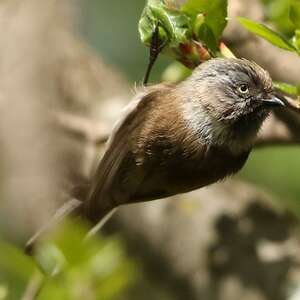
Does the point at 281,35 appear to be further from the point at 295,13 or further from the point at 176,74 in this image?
the point at 176,74

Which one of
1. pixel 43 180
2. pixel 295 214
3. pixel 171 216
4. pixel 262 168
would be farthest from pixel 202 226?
pixel 43 180

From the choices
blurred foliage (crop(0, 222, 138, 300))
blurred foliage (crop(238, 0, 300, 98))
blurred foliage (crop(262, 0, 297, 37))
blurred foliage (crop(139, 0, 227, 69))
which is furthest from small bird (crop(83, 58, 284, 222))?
blurred foliage (crop(0, 222, 138, 300))

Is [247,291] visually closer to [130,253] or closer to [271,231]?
[271,231]

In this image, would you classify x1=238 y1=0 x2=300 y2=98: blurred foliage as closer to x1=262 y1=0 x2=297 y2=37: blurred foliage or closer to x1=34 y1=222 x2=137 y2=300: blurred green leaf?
x1=262 y1=0 x2=297 y2=37: blurred foliage

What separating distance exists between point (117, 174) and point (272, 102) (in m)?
0.74

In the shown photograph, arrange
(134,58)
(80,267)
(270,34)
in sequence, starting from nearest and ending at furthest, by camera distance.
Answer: (80,267)
(270,34)
(134,58)

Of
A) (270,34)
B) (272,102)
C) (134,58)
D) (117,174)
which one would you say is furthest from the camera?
(134,58)

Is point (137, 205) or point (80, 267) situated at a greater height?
point (80, 267)

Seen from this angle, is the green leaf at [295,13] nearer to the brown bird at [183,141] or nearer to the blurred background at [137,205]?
the blurred background at [137,205]

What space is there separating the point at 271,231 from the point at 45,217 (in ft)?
5.05

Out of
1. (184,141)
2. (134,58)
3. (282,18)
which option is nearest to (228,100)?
(184,141)

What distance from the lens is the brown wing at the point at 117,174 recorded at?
396cm

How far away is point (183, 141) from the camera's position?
155 inches

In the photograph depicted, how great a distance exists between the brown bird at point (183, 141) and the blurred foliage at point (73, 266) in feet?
5.17
